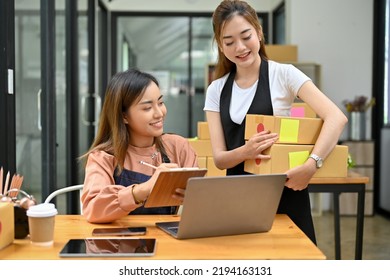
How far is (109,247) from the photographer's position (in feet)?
3.89

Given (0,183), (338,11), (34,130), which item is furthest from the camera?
(338,11)

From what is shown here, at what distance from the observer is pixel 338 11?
557cm

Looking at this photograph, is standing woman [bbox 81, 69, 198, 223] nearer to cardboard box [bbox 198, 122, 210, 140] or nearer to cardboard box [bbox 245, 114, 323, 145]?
cardboard box [bbox 245, 114, 323, 145]

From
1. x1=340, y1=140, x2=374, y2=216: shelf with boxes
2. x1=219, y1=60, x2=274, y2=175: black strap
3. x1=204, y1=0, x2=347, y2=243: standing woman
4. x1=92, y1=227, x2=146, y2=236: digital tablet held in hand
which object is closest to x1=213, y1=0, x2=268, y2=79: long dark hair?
x1=204, y1=0, x2=347, y2=243: standing woman

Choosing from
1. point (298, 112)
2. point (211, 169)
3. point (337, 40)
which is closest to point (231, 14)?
point (298, 112)

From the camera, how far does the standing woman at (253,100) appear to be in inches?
64.1

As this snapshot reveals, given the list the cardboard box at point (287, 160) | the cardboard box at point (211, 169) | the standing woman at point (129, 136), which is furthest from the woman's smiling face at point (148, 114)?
the cardboard box at point (211, 169)

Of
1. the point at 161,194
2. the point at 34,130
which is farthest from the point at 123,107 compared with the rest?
the point at 34,130

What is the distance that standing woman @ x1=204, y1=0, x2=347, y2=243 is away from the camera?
163 centimetres

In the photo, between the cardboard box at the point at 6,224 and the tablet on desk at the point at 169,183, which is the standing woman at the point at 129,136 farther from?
the cardboard box at the point at 6,224

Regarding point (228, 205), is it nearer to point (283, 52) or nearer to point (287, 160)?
point (287, 160)

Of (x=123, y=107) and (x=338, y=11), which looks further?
(x=338, y=11)
